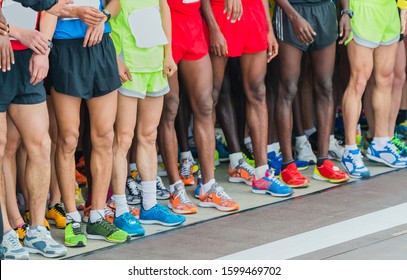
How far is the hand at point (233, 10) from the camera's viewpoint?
8125 millimetres

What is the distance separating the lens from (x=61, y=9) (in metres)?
6.72

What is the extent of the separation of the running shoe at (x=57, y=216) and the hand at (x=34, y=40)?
1.48m

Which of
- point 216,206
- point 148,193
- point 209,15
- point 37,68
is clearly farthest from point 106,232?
point 209,15

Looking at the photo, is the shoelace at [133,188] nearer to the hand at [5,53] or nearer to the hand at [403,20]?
the hand at [5,53]

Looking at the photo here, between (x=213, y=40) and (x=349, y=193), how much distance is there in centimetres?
165

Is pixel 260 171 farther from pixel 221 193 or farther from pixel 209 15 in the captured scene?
pixel 209 15

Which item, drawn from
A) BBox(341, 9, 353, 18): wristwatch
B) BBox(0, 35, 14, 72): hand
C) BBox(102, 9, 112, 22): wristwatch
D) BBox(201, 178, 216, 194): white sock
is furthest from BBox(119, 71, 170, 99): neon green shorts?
BBox(341, 9, 353, 18): wristwatch

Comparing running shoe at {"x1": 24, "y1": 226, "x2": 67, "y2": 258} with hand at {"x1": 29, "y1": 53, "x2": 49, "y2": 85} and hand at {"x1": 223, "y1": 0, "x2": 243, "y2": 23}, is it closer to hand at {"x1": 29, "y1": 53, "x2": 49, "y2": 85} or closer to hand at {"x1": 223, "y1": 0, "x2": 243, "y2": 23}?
hand at {"x1": 29, "y1": 53, "x2": 49, "y2": 85}

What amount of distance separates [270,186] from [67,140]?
2032mm

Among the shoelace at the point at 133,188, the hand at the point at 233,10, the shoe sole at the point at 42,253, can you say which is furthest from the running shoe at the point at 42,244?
the hand at the point at 233,10

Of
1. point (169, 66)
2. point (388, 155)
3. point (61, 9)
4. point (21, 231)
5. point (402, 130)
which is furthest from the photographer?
point (402, 130)

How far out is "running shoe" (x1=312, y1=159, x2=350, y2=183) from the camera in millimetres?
8859

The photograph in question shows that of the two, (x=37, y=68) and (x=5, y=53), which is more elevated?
(x=5, y=53)
